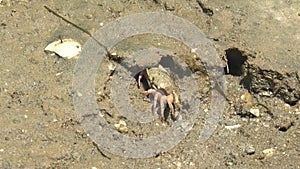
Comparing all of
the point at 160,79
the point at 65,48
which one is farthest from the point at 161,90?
the point at 65,48

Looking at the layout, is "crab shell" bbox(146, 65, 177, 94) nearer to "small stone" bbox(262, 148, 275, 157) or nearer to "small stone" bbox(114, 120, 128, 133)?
"small stone" bbox(114, 120, 128, 133)

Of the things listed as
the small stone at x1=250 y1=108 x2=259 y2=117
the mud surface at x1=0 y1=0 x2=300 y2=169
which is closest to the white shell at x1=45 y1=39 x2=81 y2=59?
the mud surface at x1=0 y1=0 x2=300 y2=169

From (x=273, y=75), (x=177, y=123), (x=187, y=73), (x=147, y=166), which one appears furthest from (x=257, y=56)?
(x=147, y=166)

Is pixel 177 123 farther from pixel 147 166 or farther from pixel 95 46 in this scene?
pixel 95 46

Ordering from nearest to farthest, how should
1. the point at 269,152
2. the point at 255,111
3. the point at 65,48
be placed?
the point at 269,152, the point at 255,111, the point at 65,48

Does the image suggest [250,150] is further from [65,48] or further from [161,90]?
[65,48]

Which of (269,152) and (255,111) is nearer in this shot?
(269,152)

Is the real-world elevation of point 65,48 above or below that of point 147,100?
above
